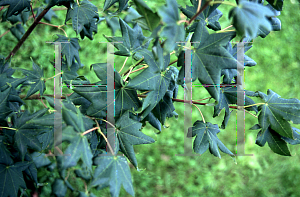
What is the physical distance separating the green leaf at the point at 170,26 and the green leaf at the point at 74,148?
0.92ft

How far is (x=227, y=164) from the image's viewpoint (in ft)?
7.28

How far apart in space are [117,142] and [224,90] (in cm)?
41

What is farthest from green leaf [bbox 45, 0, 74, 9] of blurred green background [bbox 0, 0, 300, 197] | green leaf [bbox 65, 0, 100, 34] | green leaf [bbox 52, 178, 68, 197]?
blurred green background [bbox 0, 0, 300, 197]

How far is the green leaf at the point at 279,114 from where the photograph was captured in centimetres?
85

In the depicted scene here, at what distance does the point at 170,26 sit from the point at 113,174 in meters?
0.40

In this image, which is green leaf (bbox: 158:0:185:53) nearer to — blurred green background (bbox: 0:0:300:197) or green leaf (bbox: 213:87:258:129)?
green leaf (bbox: 213:87:258:129)

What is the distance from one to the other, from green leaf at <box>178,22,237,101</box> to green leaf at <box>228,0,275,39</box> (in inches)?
5.2

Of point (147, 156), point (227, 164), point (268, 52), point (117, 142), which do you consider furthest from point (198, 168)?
point (117, 142)

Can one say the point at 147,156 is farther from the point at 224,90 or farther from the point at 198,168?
the point at 224,90

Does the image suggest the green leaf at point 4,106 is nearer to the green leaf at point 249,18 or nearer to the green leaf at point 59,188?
→ the green leaf at point 59,188

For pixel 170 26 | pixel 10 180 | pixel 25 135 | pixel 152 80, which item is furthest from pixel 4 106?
pixel 170 26

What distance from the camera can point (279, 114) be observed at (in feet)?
2.83

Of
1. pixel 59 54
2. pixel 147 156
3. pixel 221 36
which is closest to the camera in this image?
pixel 221 36

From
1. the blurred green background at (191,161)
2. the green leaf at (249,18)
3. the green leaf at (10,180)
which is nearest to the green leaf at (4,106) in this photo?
the green leaf at (10,180)
